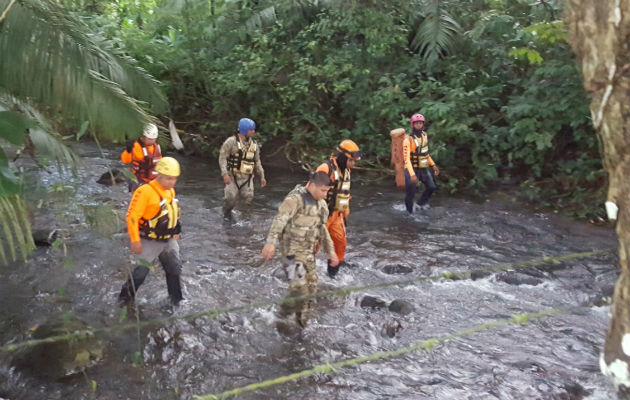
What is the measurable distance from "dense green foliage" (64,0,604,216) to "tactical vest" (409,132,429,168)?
1664mm

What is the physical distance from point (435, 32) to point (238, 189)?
627 centimetres

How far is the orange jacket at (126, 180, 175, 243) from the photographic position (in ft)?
18.8

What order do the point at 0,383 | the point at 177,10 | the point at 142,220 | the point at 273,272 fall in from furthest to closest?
1. the point at 177,10
2. the point at 273,272
3. the point at 142,220
4. the point at 0,383

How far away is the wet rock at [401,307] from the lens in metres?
6.71

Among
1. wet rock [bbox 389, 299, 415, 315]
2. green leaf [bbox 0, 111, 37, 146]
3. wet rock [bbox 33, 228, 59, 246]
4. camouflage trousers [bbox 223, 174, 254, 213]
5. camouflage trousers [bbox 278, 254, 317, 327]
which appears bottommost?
wet rock [bbox 389, 299, 415, 315]

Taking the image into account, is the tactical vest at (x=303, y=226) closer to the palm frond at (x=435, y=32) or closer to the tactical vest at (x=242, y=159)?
the tactical vest at (x=242, y=159)

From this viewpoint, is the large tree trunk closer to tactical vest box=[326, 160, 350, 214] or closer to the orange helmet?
the orange helmet

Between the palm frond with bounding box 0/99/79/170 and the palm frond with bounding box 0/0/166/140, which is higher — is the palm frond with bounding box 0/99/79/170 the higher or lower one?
the lower one

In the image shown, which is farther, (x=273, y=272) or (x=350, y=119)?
(x=350, y=119)

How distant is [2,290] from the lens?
6980 mm

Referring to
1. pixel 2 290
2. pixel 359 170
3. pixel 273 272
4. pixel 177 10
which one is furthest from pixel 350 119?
pixel 2 290

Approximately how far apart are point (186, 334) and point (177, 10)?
12185 millimetres

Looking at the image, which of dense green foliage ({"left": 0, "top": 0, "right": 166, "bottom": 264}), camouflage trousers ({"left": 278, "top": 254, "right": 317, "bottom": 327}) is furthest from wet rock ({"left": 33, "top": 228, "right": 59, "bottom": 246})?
camouflage trousers ({"left": 278, "top": 254, "right": 317, "bottom": 327})

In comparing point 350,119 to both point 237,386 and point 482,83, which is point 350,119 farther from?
point 237,386
